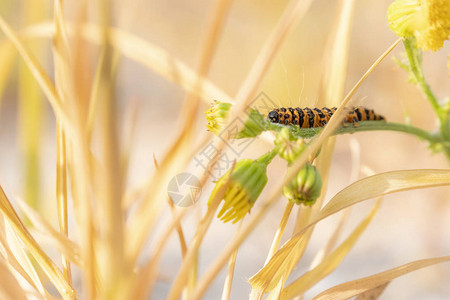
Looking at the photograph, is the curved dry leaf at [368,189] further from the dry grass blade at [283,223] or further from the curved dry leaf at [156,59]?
the curved dry leaf at [156,59]

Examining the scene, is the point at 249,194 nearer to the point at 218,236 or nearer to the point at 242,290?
the point at 242,290

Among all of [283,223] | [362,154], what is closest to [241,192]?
Result: [283,223]

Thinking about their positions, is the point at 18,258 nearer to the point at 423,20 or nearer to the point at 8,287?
the point at 8,287

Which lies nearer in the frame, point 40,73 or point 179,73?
point 40,73

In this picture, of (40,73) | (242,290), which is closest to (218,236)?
(242,290)

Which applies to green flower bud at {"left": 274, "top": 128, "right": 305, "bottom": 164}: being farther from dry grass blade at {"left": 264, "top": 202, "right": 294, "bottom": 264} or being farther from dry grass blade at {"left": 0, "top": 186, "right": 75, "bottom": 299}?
dry grass blade at {"left": 0, "top": 186, "right": 75, "bottom": 299}

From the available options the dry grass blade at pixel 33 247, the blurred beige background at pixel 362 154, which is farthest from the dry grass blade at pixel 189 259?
the blurred beige background at pixel 362 154
